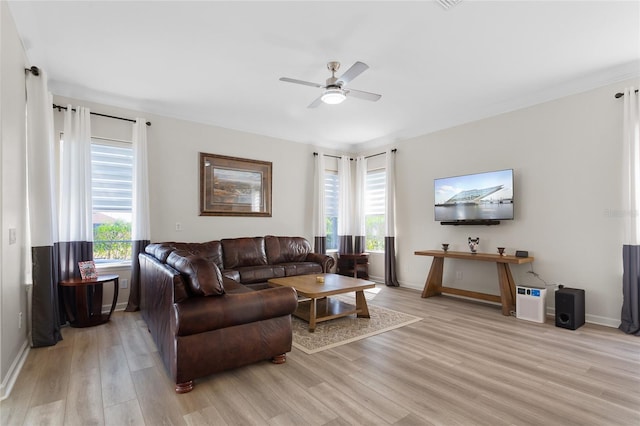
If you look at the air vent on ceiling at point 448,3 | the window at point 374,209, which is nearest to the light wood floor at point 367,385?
the air vent on ceiling at point 448,3

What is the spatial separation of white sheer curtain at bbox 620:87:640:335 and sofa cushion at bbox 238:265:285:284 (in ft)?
13.4

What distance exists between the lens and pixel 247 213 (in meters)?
5.59

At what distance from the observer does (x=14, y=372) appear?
96.0 inches

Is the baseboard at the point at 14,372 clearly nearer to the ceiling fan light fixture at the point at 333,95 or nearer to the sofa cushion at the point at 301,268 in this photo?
the sofa cushion at the point at 301,268

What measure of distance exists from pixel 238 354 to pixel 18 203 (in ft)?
7.46

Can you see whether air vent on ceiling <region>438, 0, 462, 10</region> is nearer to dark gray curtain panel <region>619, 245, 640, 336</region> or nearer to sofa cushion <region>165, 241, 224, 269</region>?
dark gray curtain panel <region>619, 245, 640, 336</region>

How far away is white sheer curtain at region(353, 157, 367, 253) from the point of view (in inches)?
265

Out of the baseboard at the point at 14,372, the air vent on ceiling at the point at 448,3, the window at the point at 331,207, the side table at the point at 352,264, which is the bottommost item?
the baseboard at the point at 14,372

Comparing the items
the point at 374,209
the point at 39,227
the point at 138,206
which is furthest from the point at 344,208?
the point at 39,227

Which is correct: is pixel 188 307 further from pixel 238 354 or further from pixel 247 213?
pixel 247 213

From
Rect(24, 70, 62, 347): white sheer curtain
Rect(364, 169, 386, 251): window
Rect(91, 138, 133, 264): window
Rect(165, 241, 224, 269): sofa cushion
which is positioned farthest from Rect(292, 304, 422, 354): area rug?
Rect(91, 138, 133, 264): window

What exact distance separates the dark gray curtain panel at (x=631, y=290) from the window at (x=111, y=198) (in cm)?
603

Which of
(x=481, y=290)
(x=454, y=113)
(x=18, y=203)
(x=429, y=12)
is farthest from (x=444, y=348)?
(x=18, y=203)

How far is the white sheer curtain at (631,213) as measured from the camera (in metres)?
3.40
